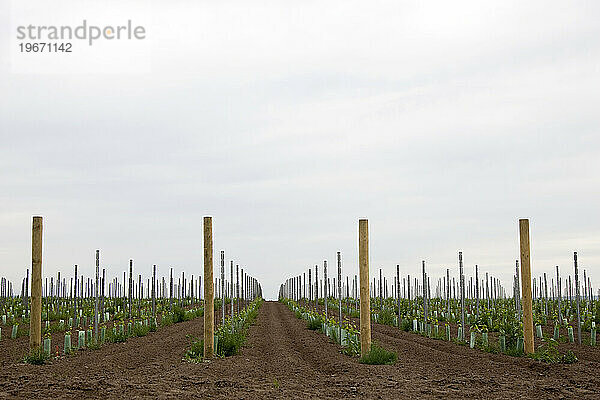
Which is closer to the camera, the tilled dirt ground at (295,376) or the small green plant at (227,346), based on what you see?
the tilled dirt ground at (295,376)

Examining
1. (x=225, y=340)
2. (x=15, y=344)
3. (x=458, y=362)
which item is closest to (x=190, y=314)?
(x=15, y=344)

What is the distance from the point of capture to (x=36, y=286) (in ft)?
43.8

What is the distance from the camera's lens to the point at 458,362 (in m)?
13.3

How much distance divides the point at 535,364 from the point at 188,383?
21.0 feet

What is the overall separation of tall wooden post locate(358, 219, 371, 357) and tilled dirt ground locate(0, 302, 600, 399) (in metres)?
0.48

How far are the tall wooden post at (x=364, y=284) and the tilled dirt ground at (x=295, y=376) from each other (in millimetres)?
481

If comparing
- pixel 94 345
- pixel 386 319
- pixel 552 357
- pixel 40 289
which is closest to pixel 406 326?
pixel 386 319

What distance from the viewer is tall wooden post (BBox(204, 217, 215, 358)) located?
43.1 ft

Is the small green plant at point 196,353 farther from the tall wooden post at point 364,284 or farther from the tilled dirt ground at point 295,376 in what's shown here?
the tall wooden post at point 364,284

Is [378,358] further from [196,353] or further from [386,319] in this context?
[386,319]

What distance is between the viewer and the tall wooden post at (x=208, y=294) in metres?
13.1

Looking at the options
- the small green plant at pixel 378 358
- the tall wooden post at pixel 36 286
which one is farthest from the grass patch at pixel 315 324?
the tall wooden post at pixel 36 286

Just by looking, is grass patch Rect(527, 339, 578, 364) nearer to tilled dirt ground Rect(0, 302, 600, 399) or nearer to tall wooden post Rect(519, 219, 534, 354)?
tilled dirt ground Rect(0, 302, 600, 399)

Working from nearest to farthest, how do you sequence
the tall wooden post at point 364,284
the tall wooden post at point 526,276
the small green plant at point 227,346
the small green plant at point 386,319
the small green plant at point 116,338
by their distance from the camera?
the tall wooden post at point 364,284
the tall wooden post at point 526,276
the small green plant at point 227,346
the small green plant at point 116,338
the small green plant at point 386,319
